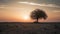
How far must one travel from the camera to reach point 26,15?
294 centimetres

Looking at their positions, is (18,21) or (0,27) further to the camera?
(18,21)

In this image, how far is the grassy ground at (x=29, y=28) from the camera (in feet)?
8.78

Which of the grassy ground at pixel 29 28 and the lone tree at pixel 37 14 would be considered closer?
the grassy ground at pixel 29 28

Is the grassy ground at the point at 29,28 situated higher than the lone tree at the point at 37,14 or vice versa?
the lone tree at the point at 37,14

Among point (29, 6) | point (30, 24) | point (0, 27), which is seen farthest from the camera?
point (29, 6)

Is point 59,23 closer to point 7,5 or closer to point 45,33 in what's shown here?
point 45,33

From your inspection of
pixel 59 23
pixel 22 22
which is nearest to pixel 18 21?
pixel 22 22

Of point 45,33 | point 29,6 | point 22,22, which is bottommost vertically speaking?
point 45,33

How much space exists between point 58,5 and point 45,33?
25.7 inches

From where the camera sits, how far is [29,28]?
→ 109 inches

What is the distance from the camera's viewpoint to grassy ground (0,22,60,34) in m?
2.68

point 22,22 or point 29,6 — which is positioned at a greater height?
point 29,6

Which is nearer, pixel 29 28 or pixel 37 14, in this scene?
pixel 29 28

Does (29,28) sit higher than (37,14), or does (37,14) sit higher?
(37,14)
